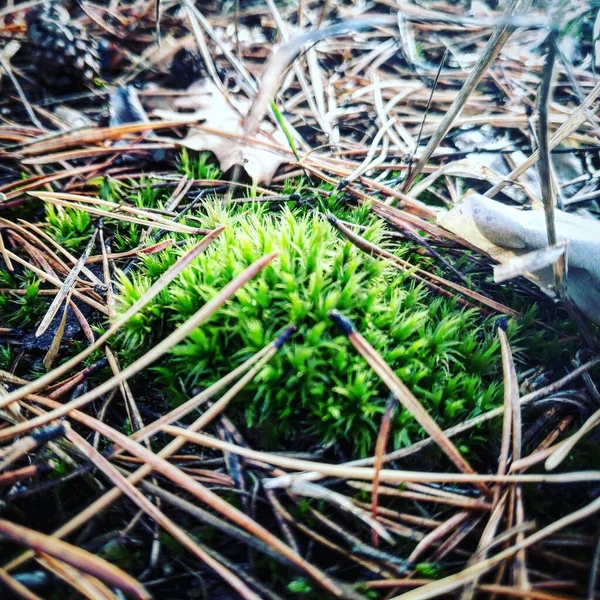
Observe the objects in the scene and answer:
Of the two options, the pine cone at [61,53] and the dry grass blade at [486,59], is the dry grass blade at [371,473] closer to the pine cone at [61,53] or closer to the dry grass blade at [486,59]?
the dry grass blade at [486,59]

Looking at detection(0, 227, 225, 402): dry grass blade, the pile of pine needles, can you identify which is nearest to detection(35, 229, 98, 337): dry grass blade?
the pile of pine needles

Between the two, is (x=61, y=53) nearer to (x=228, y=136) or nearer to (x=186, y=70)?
(x=186, y=70)

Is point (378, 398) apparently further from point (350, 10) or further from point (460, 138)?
point (350, 10)

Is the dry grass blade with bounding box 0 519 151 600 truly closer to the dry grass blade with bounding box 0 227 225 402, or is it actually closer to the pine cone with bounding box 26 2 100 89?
the dry grass blade with bounding box 0 227 225 402

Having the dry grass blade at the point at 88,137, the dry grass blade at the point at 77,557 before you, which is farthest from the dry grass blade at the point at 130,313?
the dry grass blade at the point at 88,137

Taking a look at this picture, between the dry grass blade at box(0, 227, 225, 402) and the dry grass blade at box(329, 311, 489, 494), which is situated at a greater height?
the dry grass blade at box(0, 227, 225, 402)

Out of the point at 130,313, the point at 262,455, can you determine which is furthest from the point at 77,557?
the point at 130,313
